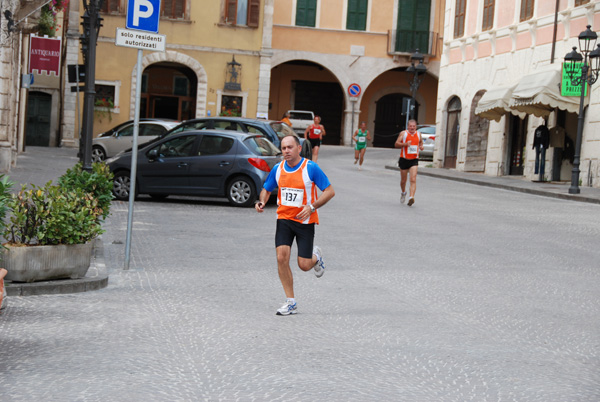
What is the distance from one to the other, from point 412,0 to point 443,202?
31790 millimetres

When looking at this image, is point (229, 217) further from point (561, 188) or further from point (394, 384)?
point (561, 188)

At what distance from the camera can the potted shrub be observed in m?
8.45

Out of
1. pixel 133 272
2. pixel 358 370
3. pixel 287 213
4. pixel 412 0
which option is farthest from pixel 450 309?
pixel 412 0

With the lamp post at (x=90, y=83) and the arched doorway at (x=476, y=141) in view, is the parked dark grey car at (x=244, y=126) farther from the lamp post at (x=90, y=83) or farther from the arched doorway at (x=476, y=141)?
the arched doorway at (x=476, y=141)

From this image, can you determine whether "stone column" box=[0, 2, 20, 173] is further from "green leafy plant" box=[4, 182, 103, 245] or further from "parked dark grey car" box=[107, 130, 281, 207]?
"green leafy plant" box=[4, 182, 103, 245]

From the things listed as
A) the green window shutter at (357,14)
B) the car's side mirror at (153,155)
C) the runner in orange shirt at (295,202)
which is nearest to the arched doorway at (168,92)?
the green window shutter at (357,14)

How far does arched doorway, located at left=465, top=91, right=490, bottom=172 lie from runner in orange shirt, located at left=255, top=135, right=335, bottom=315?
29.0 meters

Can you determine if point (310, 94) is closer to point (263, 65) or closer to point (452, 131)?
point (263, 65)

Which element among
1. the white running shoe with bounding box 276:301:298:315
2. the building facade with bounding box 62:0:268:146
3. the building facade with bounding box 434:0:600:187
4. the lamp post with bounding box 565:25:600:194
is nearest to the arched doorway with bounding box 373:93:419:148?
the building facade with bounding box 62:0:268:146

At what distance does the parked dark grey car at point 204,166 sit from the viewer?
18.1 meters

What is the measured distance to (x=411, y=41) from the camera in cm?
5050

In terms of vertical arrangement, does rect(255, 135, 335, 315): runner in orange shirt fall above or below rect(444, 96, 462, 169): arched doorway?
below

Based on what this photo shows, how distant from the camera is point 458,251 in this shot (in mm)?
12375

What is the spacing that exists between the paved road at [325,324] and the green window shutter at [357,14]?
37.0m
